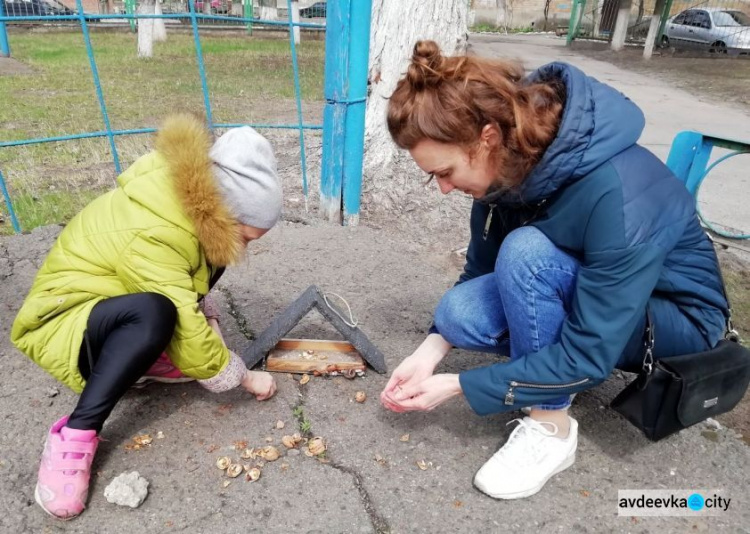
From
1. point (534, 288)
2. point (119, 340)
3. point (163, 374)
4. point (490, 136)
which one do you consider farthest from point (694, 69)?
point (119, 340)

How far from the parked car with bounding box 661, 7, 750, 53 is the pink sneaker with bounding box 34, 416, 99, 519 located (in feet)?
58.1

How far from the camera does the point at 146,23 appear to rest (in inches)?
427

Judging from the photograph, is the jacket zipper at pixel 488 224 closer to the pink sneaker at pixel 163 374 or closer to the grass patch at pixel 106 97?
the pink sneaker at pixel 163 374

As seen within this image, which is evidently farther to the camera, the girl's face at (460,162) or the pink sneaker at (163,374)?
the pink sneaker at (163,374)

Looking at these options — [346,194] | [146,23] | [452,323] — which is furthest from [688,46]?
[452,323]

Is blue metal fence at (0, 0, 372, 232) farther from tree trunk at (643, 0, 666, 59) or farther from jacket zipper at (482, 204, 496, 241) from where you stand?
tree trunk at (643, 0, 666, 59)

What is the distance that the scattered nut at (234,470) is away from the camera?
161cm

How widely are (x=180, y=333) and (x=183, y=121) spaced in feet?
1.82

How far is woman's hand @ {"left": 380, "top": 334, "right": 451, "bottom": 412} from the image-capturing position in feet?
5.25

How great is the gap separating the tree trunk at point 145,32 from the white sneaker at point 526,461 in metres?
11.3

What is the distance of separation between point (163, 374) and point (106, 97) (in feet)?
21.8

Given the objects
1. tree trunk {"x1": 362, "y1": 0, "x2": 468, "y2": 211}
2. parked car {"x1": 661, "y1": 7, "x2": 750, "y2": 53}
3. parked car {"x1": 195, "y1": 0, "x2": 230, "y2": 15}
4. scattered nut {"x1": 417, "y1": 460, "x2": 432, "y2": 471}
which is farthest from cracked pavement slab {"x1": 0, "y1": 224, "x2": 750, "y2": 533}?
parked car {"x1": 661, "y1": 7, "x2": 750, "y2": 53}

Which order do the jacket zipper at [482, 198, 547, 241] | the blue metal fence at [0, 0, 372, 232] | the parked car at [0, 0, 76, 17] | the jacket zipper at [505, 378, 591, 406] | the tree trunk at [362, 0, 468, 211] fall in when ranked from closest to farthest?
the jacket zipper at [505, 378, 591, 406] → the jacket zipper at [482, 198, 547, 241] → the blue metal fence at [0, 0, 372, 232] → the tree trunk at [362, 0, 468, 211] → the parked car at [0, 0, 76, 17]

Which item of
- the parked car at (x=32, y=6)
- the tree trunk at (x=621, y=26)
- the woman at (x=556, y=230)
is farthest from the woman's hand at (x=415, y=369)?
the tree trunk at (x=621, y=26)
